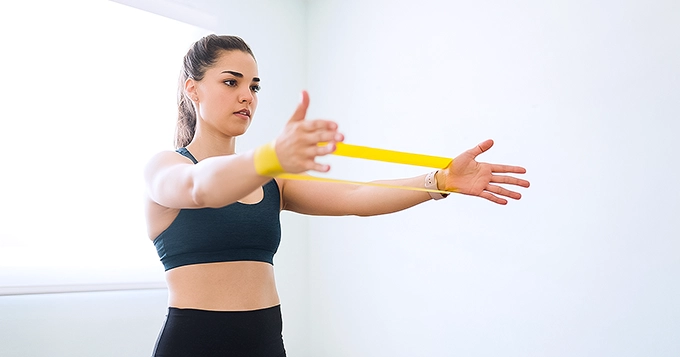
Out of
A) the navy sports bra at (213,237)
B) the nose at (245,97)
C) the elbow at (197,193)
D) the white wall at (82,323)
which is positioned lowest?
the white wall at (82,323)

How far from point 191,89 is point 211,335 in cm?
70

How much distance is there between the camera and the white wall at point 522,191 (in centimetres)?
220

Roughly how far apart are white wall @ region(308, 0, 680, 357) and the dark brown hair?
1395 mm

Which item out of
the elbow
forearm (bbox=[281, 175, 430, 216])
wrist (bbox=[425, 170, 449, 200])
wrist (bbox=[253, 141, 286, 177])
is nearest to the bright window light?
forearm (bbox=[281, 175, 430, 216])

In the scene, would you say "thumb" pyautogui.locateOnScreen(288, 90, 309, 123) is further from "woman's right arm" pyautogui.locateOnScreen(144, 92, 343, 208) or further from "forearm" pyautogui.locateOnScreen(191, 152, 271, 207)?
"forearm" pyautogui.locateOnScreen(191, 152, 271, 207)

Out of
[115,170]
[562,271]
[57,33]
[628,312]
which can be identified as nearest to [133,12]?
[57,33]

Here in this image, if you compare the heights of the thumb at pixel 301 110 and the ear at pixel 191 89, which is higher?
the ear at pixel 191 89

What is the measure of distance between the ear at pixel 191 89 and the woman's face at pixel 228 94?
0.11 feet

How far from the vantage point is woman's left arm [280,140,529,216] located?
1.51 meters

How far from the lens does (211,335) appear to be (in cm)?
147

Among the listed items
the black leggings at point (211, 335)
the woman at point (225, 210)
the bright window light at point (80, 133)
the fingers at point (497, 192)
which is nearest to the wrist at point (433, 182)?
the woman at point (225, 210)

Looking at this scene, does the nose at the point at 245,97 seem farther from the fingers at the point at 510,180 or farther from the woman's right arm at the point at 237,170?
the fingers at the point at 510,180

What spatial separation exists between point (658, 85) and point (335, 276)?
1938mm

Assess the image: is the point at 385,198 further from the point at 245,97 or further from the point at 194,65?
the point at 194,65
